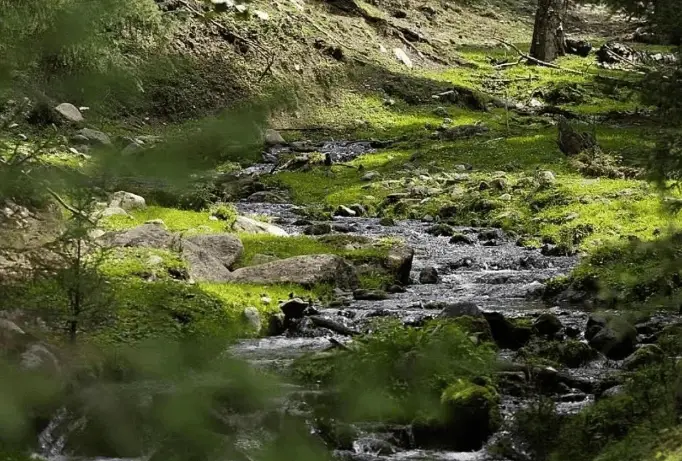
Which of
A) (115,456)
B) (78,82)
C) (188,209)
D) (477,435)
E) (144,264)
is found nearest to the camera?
(78,82)

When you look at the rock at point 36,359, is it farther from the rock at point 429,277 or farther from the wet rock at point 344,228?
the wet rock at point 344,228

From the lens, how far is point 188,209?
1753 centimetres

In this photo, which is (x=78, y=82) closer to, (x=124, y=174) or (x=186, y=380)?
(x=124, y=174)

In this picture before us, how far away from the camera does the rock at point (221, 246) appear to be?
46.6ft

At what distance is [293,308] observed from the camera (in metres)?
12.3

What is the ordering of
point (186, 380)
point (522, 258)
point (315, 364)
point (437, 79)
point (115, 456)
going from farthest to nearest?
point (437, 79), point (522, 258), point (315, 364), point (115, 456), point (186, 380)

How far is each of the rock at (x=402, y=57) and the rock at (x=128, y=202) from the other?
19710 mm

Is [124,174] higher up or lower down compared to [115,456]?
higher up

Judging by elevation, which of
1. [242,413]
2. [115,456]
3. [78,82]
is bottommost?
[115,456]

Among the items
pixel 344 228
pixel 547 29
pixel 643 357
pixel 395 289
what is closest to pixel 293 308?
pixel 395 289

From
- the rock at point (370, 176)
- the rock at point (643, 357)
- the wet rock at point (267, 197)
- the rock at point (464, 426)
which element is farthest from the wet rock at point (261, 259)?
the rock at point (370, 176)

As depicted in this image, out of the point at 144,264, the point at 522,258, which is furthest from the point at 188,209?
the point at 522,258

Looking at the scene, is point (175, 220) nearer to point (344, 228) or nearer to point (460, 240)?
point (344, 228)

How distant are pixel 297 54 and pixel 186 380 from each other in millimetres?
26382
